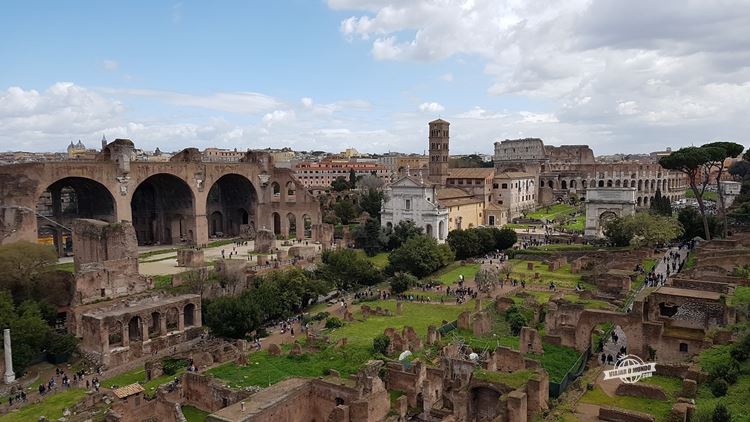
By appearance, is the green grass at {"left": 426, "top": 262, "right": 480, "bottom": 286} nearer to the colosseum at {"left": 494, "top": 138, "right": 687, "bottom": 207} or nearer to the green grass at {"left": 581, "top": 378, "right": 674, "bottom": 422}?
the green grass at {"left": 581, "top": 378, "right": 674, "bottom": 422}

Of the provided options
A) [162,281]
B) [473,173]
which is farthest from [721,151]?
[162,281]

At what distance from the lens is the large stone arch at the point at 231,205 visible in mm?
65625

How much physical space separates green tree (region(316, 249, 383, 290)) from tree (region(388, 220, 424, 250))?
1177 cm

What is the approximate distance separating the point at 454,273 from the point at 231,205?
32497 mm

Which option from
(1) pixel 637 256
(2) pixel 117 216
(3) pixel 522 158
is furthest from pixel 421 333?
(3) pixel 522 158

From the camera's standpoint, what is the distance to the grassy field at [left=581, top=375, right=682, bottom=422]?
18125mm

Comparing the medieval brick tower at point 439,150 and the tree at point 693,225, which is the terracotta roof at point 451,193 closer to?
the medieval brick tower at point 439,150

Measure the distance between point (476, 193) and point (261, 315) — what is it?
4395 centimetres

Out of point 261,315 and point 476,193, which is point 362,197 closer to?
point 476,193

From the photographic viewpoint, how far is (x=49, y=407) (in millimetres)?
24234

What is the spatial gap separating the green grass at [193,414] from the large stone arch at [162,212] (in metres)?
36.5

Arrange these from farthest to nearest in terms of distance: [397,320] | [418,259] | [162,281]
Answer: [418,259], [162,281], [397,320]

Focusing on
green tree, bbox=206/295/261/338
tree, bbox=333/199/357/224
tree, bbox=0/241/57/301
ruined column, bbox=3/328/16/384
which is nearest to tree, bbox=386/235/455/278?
green tree, bbox=206/295/261/338

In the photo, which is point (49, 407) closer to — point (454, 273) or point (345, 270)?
point (345, 270)
